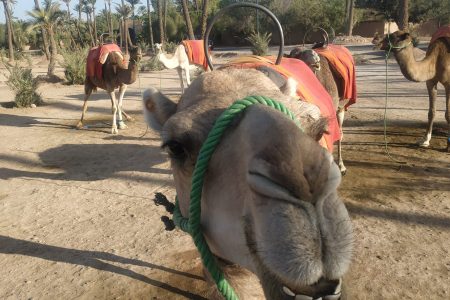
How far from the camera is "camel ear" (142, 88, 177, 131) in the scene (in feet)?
7.44

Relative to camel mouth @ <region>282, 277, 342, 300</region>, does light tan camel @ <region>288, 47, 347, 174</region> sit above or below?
above

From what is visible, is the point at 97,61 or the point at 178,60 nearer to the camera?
the point at 97,61

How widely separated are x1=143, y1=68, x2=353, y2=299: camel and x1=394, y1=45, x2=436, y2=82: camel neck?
6.38 m

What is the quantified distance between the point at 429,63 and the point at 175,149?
7045mm

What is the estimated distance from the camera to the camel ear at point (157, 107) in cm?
227

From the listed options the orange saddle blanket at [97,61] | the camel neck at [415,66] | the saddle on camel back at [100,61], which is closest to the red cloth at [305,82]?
A: the camel neck at [415,66]

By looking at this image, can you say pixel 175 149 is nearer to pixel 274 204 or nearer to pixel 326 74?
pixel 274 204

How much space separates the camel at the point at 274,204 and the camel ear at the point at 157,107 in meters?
0.58

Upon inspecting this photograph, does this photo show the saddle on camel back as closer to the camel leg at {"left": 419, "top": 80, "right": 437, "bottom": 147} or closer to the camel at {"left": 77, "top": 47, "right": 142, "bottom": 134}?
the camel at {"left": 77, "top": 47, "right": 142, "bottom": 134}

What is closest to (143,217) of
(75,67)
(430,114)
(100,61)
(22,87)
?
(430,114)

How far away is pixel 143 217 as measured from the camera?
5.00m

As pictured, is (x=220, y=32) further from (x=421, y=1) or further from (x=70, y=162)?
(x=70, y=162)

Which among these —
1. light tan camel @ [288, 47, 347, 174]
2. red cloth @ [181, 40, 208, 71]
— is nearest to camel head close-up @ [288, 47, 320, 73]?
light tan camel @ [288, 47, 347, 174]

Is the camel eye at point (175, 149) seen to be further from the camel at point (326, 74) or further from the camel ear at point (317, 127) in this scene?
the camel at point (326, 74)
